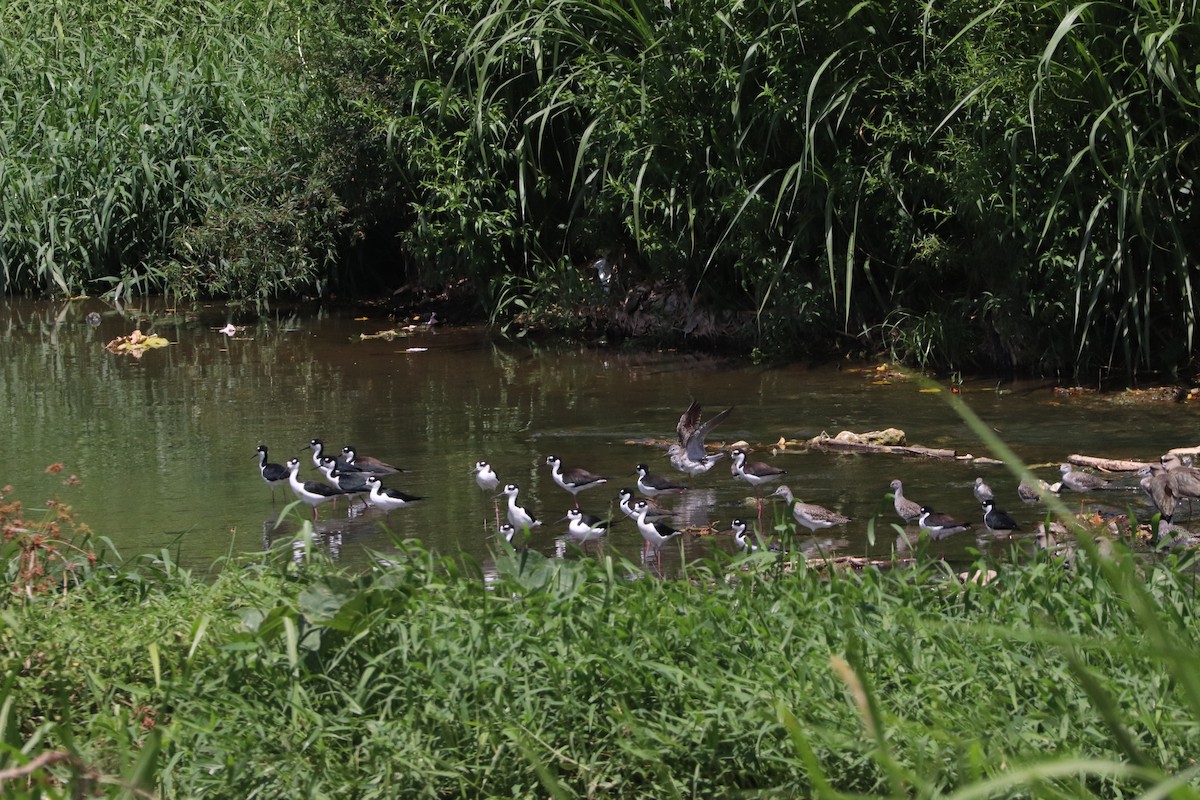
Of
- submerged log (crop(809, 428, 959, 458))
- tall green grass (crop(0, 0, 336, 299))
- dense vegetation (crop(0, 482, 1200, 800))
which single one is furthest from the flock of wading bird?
tall green grass (crop(0, 0, 336, 299))

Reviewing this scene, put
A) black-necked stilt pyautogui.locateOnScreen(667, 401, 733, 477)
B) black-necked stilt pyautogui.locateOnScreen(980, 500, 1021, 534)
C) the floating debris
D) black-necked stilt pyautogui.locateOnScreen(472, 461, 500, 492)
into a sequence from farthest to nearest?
1. the floating debris
2. black-necked stilt pyautogui.locateOnScreen(667, 401, 733, 477)
3. black-necked stilt pyautogui.locateOnScreen(472, 461, 500, 492)
4. black-necked stilt pyautogui.locateOnScreen(980, 500, 1021, 534)

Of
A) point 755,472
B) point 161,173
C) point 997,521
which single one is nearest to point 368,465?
point 755,472

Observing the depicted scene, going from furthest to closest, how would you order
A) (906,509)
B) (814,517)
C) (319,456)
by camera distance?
(319,456) → (906,509) → (814,517)

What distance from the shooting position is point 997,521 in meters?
7.34

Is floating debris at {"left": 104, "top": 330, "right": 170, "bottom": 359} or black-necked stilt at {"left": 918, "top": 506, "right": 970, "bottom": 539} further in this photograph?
floating debris at {"left": 104, "top": 330, "right": 170, "bottom": 359}

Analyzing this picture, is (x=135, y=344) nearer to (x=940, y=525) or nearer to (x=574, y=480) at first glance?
(x=574, y=480)

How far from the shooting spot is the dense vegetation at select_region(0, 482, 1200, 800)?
→ 379cm

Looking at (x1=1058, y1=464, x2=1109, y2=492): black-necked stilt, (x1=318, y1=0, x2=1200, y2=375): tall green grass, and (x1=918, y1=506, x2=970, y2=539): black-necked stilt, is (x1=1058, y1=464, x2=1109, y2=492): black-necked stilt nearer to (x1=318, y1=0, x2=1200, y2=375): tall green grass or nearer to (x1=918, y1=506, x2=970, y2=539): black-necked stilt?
(x1=918, y1=506, x2=970, y2=539): black-necked stilt

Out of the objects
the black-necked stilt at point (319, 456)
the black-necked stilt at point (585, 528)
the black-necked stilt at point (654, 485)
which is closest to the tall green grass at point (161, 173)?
the black-necked stilt at point (319, 456)

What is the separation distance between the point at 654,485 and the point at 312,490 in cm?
189

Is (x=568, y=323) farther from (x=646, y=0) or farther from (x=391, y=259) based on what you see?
(x=391, y=259)

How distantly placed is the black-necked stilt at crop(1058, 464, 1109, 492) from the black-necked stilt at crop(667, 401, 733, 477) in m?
2.11

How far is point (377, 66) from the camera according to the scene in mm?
15047

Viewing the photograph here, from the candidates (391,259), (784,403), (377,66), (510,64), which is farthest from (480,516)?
(391,259)
